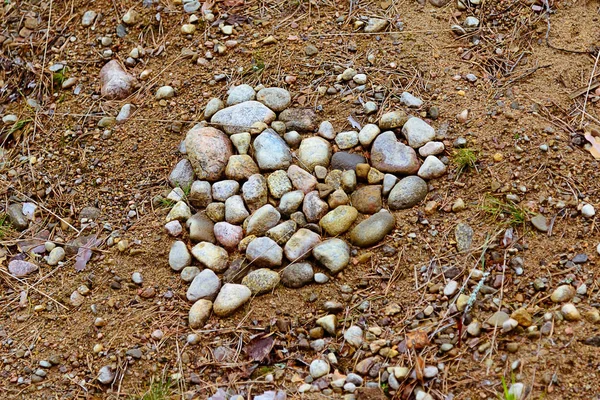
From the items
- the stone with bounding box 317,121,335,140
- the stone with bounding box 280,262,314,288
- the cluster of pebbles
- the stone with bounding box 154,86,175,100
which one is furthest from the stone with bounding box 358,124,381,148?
the stone with bounding box 154,86,175,100

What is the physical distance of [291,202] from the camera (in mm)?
2428

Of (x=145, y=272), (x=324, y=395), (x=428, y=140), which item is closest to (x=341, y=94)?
(x=428, y=140)

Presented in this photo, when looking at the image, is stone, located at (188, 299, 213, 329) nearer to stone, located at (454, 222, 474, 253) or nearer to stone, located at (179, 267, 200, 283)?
stone, located at (179, 267, 200, 283)

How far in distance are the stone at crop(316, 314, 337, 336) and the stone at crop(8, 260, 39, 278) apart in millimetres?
1175

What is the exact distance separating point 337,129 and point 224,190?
51 centimetres

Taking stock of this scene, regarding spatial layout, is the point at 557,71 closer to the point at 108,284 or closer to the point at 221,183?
the point at 221,183

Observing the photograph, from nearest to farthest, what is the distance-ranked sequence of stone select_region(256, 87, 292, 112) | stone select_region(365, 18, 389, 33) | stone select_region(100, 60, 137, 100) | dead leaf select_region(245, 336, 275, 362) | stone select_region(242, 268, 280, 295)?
dead leaf select_region(245, 336, 275, 362), stone select_region(242, 268, 280, 295), stone select_region(256, 87, 292, 112), stone select_region(365, 18, 389, 33), stone select_region(100, 60, 137, 100)

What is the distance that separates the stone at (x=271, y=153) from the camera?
8.30ft

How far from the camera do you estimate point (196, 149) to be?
2584 millimetres

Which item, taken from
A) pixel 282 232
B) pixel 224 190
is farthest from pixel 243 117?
pixel 282 232

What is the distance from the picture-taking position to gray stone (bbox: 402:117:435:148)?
2482mm

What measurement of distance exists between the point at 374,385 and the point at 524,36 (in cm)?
160

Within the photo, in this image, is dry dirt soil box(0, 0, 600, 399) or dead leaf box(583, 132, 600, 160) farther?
dead leaf box(583, 132, 600, 160)

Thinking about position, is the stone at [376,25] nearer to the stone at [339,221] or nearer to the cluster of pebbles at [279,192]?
the cluster of pebbles at [279,192]
